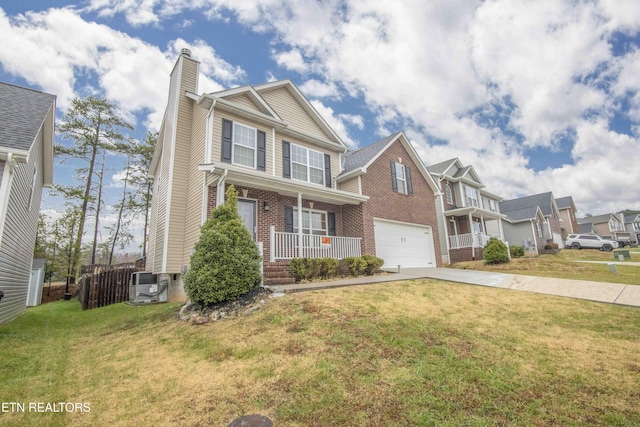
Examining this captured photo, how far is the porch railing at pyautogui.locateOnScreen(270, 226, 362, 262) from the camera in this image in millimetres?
10104

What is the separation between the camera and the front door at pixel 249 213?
10477mm

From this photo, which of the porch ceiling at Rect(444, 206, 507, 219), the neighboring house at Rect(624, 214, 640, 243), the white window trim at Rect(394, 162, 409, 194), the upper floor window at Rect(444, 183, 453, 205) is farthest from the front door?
the neighboring house at Rect(624, 214, 640, 243)

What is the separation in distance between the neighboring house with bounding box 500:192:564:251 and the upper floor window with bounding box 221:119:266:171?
990 inches

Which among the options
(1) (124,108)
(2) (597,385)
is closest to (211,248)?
(2) (597,385)

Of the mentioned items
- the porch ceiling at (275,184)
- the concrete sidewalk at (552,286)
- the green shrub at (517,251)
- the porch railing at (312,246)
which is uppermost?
the porch ceiling at (275,184)

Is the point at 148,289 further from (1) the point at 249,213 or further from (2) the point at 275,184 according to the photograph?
(2) the point at 275,184

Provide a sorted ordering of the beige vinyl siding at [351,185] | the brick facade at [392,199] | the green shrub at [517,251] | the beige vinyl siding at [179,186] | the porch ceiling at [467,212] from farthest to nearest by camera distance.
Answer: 1. the porch ceiling at [467,212]
2. the green shrub at [517,251]
3. the beige vinyl siding at [351,185]
4. the brick facade at [392,199]
5. the beige vinyl siding at [179,186]

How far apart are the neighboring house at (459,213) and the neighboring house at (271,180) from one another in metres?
5.44

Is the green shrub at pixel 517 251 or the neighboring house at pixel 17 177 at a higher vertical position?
the neighboring house at pixel 17 177

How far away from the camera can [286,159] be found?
1267cm

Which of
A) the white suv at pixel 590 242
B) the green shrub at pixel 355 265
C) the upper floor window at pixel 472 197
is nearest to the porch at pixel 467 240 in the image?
the upper floor window at pixel 472 197

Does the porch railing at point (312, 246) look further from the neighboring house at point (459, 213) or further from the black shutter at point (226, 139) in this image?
the neighboring house at point (459, 213)

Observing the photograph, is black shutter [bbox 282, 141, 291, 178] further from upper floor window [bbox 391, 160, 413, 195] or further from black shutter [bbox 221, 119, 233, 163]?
upper floor window [bbox 391, 160, 413, 195]

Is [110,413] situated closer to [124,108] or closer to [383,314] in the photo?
[383,314]
